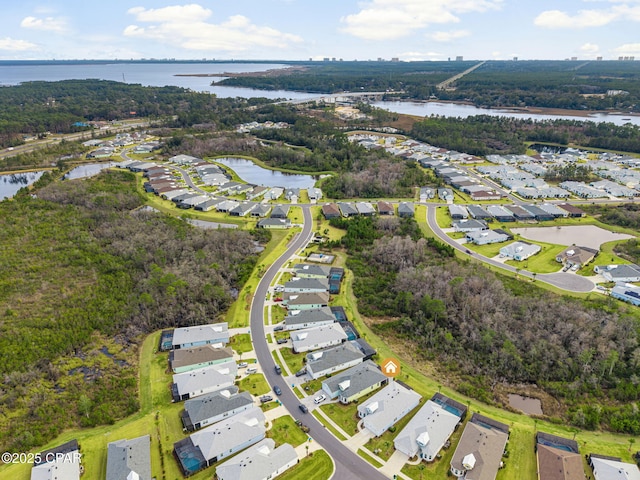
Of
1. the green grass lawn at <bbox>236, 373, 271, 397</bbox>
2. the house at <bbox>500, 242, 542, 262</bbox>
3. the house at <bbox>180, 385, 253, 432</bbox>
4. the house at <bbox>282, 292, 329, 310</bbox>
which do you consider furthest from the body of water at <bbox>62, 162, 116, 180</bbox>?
the house at <bbox>500, 242, 542, 262</bbox>

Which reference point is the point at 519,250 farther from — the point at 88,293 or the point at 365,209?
the point at 88,293

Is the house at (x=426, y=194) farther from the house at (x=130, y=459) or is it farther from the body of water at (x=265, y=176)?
the house at (x=130, y=459)

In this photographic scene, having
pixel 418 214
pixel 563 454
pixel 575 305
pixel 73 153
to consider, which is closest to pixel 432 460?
pixel 563 454

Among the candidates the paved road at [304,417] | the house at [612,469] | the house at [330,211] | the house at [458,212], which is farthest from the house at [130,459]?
the house at [458,212]

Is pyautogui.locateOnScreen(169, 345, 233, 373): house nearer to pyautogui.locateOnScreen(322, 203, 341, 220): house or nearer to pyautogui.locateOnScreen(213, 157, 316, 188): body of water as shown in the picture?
pyautogui.locateOnScreen(322, 203, 341, 220): house

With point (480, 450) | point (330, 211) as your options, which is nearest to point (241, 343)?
point (480, 450)
